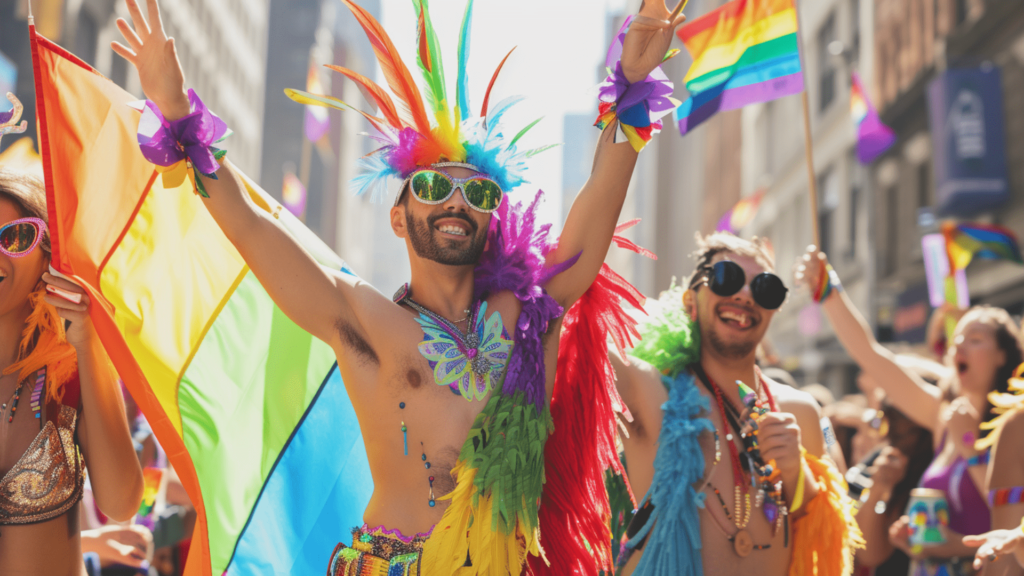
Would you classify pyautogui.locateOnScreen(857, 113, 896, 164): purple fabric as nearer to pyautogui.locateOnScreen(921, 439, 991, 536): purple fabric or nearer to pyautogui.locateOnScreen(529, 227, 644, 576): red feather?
pyautogui.locateOnScreen(921, 439, 991, 536): purple fabric

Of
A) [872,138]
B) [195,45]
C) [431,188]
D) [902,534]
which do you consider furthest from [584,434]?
[195,45]

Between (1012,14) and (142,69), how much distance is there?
12568 mm

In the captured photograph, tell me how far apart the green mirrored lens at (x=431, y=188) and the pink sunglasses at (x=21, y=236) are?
111 cm

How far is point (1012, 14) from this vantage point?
11773mm

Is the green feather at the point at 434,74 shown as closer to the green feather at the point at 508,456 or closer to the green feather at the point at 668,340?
the green feather at the point at 508,456

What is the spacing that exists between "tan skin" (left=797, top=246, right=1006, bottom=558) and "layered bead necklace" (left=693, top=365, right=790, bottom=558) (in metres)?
0.88

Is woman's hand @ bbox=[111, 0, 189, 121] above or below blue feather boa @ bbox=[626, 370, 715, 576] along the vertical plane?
above

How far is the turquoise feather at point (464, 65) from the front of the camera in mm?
2527

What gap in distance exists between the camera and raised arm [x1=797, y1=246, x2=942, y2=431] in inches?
143

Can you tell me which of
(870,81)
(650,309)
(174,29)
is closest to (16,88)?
(174,29)

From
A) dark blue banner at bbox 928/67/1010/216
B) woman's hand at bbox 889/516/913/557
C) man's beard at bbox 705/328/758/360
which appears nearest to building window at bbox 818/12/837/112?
dark blue banner at bbox 928/67/1010/216

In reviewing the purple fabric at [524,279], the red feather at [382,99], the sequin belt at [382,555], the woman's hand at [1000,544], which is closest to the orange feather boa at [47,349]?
the sequin belt at [382,555]

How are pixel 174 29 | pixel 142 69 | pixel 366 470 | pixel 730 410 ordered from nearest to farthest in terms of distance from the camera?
pixel 142 69
pixel 366 470
pixel 730 410
pixel 174 29

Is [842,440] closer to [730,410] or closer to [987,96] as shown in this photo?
[730,410]
